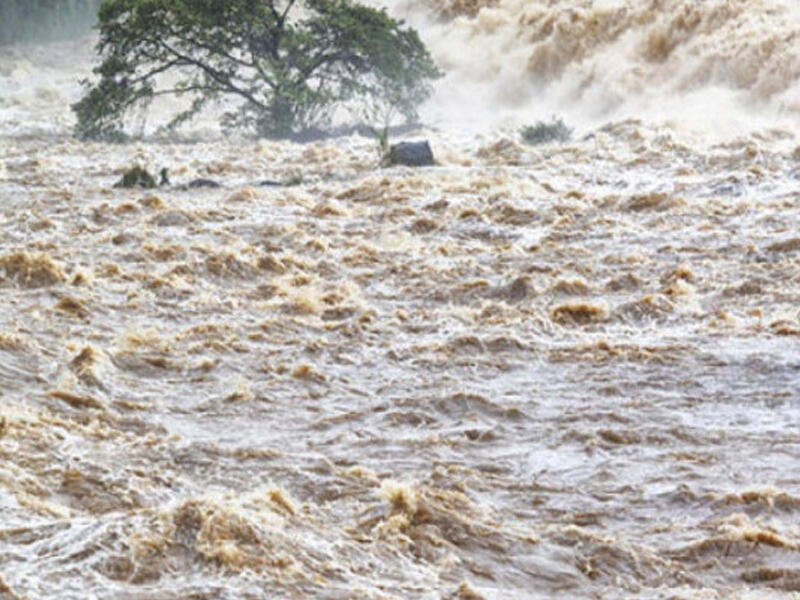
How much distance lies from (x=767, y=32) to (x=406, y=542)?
17178mm

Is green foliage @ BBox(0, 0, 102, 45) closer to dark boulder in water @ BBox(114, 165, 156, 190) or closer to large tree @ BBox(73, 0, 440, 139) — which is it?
large tree @ BBox(73, 0, 440, 139)

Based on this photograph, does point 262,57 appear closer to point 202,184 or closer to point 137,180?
point 202,184

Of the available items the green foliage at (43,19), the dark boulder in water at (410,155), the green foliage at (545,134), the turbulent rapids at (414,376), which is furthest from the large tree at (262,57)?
the green foliage at (43,19)

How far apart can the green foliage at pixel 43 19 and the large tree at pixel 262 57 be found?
18.8m

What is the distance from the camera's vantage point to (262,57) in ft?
77.8

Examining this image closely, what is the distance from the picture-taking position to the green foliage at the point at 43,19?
41.3 m

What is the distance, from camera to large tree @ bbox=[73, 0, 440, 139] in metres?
22.6

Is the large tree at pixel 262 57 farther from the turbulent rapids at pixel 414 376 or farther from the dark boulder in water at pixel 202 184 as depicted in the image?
the dark boulder in water at pixel 202 184

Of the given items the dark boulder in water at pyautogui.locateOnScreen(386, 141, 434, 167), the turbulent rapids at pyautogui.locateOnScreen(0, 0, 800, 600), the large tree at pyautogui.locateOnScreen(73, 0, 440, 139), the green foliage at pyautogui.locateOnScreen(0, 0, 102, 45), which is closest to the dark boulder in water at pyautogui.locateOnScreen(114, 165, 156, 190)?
the turbulent rapids at pyautogui.locateOnScreen(0, 0, 800, 600)

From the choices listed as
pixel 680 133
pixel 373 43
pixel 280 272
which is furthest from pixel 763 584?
pixel 373 43

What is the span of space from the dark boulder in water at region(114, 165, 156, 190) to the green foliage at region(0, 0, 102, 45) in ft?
86.7

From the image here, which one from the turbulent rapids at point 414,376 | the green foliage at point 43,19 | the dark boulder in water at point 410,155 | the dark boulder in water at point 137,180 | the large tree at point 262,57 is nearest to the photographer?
the turbulent rapids at point 414,376

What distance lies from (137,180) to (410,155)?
3.66 metres

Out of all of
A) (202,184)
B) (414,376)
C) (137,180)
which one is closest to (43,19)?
(137,180)
